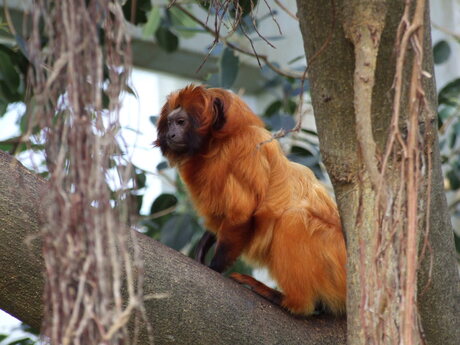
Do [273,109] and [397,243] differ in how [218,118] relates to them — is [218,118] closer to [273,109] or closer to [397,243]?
[397,243]

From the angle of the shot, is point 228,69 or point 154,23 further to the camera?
point 154,23

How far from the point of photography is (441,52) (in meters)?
5.39

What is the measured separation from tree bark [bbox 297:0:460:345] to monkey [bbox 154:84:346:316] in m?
0.72

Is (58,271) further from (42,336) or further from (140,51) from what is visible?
(140,51)

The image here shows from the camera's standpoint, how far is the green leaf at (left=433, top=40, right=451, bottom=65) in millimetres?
5347

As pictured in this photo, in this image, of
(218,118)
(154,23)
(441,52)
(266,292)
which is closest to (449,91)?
(441,52)

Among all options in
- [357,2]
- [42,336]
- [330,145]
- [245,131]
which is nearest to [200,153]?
[245,131]

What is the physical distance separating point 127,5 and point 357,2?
198 centimetres

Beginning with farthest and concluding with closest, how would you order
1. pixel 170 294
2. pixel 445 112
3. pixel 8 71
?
pixel 445 112 → pixel 8 71 → pixel 170 294

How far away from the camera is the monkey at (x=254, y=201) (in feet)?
10.5

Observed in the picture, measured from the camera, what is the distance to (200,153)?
11.3 feet

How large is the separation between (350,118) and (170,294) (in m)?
0.87

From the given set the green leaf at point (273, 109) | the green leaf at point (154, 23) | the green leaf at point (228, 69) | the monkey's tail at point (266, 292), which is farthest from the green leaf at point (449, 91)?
the monkey's tail at point (266, 292)

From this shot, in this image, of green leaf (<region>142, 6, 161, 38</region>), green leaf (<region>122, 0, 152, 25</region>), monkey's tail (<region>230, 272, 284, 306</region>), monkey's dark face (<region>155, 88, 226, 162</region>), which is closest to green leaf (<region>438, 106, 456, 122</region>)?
green leaf (<region>142, 6, 161, 38</region>)
